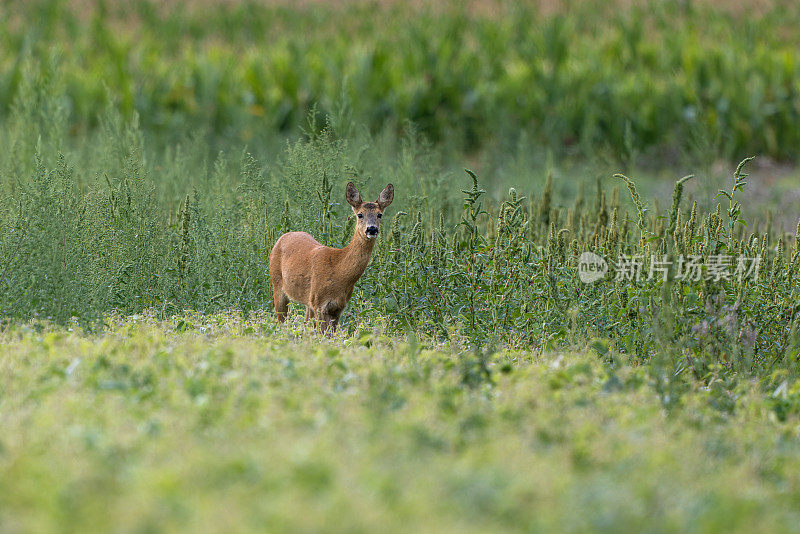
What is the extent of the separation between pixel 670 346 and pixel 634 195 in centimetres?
110

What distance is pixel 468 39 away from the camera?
2319 cm

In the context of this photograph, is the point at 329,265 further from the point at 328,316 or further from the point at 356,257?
the point at 328,316

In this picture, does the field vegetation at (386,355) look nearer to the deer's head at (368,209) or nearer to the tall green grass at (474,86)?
the deer's head at (368,209)

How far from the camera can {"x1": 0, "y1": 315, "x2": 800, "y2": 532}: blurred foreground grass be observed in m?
4.02

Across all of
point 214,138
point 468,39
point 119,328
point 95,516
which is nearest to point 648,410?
point 95,516

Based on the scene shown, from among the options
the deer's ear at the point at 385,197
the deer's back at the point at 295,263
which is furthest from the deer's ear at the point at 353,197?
the deer's back at the point at 295,263

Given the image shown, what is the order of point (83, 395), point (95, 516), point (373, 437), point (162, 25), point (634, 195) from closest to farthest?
point (95, 516)
point (373, 437)
point (83, 395)
point (634, 195)
point (162, 25)

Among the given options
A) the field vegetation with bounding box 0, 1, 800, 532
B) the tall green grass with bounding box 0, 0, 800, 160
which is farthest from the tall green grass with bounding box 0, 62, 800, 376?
the tall green grass with bounding box 0, 0, 800, 160

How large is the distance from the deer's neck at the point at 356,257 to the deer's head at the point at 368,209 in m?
0.07

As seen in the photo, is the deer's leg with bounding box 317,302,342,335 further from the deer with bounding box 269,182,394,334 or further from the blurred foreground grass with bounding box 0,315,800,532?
the blurred foreground grass with bounding box 0,315,800,532

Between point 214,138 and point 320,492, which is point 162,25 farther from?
point 320,492

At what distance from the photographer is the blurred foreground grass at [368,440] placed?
158 inches

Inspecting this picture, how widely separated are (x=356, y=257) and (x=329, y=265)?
0.78 ft

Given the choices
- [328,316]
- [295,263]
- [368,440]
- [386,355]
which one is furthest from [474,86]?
[368,440]
